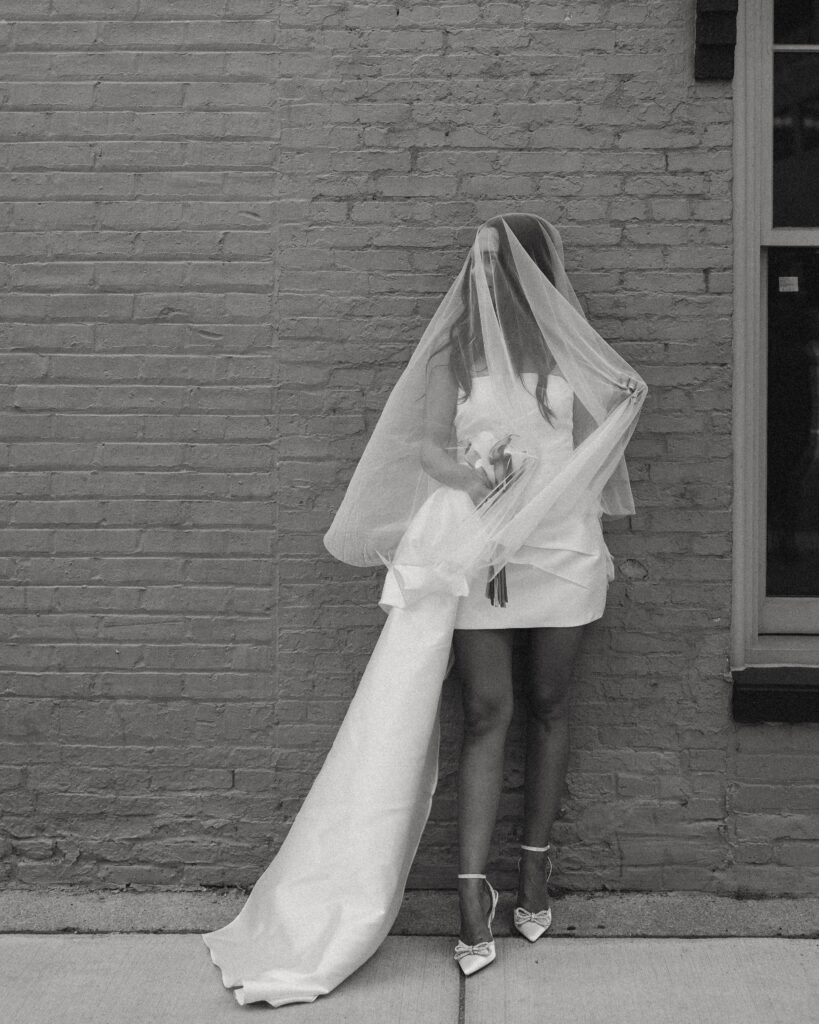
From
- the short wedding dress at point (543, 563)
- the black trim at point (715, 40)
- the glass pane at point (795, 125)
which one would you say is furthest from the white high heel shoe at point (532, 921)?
the black trim at point (715, 40)

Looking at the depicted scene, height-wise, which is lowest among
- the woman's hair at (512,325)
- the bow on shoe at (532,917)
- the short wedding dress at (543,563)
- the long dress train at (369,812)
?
the bow on shoe at (532,917)

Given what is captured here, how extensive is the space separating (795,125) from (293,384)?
1.80m

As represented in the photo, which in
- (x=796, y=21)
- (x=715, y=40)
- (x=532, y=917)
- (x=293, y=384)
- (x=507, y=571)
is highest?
(x=796, y=21)

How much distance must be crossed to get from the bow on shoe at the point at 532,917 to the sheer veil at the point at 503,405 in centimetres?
108

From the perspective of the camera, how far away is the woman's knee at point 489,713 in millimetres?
3414

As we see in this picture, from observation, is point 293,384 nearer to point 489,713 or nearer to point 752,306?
point 489,713

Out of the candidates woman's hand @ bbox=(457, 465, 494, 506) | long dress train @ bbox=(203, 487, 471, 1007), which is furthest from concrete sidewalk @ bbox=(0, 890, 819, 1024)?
woman's hand @ bbox=(457, 465, 494, 506)

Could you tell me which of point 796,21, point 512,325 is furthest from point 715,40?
point 512,325

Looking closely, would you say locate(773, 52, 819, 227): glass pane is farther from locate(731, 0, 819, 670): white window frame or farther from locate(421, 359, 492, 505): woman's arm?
locate(421, 359, 492, 505): woman's arm

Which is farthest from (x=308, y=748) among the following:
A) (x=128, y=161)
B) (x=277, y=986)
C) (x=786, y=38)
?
(x=786, y=38)

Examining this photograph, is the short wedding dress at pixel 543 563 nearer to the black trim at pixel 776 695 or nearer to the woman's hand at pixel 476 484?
the woman's hand at pixel 476 484

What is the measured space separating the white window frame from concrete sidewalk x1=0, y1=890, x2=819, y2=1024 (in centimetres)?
84

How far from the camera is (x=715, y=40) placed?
3566mm

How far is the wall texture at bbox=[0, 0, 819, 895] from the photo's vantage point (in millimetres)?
3662
